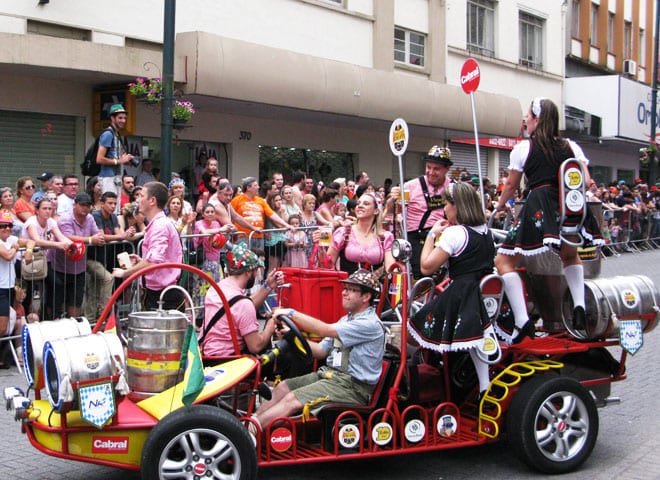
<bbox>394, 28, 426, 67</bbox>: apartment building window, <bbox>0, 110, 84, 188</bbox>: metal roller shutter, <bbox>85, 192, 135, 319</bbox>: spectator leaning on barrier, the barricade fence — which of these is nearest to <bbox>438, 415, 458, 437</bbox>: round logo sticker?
<bbox>85, 192, 135, 319</bbox>: spectator leaning on barrier

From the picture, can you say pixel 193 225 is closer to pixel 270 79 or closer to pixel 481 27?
pixel 270 79

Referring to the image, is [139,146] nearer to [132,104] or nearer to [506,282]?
[132,104]

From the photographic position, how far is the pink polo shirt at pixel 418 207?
814cm

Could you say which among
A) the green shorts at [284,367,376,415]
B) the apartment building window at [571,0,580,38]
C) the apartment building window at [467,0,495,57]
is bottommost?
the green shorts at [284,367,376,415]

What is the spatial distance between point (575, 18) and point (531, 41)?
15.0ft

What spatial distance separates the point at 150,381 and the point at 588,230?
139 inches

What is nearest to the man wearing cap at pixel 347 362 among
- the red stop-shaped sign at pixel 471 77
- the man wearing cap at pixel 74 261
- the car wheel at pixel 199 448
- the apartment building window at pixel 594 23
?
the car wheel at pixel 199 448

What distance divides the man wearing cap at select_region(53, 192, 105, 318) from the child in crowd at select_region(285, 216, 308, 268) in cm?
326

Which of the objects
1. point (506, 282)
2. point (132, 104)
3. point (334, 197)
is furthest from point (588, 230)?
point (132, 104)

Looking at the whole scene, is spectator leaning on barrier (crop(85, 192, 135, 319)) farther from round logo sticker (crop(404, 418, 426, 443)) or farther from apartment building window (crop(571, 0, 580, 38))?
apartment building window (crop(571, 0, 580, 38))

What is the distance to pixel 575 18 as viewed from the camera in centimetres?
3284

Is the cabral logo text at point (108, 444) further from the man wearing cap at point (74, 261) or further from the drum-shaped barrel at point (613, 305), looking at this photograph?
the man wearing cap at point (74, 261)

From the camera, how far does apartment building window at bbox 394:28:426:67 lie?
22766 millimetres

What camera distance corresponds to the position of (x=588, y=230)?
6.65 metres
